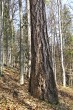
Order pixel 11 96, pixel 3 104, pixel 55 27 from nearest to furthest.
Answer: pixel 3 104, pixel 11 96, pixel 55 27

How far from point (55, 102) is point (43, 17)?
10.3 ft

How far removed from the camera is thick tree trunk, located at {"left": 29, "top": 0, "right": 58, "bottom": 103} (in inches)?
370

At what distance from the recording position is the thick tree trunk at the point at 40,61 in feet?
30.8

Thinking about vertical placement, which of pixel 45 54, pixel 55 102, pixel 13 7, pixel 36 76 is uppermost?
pixel 13 7

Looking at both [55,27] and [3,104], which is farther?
[55,27]

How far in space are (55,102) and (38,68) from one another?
136 centimetres

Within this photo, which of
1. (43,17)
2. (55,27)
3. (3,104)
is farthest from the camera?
(55,27)

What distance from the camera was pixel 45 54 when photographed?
31.5 feet

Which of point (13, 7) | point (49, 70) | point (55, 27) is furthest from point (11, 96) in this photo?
point (55, 27)

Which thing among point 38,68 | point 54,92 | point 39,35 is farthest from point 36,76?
point 39,35

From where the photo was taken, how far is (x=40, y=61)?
9.50 meters

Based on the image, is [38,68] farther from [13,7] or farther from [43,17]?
[13,7]

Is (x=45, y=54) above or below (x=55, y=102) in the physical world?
above

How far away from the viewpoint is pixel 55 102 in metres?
9.41
